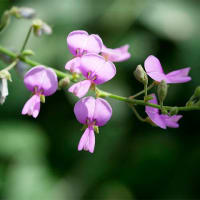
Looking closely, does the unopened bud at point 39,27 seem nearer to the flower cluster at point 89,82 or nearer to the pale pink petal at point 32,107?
the flower cluster at point 89,82

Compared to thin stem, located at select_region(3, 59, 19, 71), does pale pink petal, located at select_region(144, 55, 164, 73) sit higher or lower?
higher

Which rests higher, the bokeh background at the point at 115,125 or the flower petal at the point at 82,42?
the flower petal at the point at 82,42

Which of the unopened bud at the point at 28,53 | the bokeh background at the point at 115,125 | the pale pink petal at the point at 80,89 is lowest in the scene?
the bokeh background at the point at 115,125

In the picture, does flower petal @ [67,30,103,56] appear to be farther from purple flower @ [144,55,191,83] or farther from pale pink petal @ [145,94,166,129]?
pale pink petal @ [145,94,166,129]

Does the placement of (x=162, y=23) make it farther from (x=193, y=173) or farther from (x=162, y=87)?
(x=162, y=87)

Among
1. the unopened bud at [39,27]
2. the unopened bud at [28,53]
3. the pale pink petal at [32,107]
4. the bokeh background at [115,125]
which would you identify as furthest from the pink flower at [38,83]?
the bokeh background at [115,125]

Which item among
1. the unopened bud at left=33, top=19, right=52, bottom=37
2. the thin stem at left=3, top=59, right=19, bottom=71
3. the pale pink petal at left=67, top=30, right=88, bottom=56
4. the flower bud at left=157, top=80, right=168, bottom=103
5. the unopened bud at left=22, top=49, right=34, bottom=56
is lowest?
the thin stem at left=3, top=59, right=19, bottom=71

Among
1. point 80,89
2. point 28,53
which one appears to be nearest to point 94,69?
point 80,89

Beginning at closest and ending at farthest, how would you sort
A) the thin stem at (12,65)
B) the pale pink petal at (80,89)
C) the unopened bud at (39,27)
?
the pale pink petal at (80,89), the thin stem at (12,65), the unopened bud at (39,27)

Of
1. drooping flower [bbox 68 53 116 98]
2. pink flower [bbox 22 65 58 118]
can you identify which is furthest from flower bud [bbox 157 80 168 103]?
pink flower [bbox 22 65 58 118]
